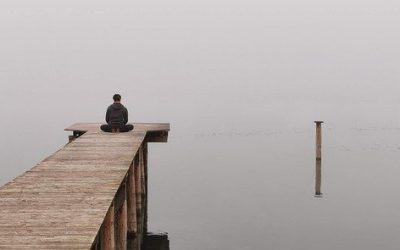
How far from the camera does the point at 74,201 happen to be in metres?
11.1

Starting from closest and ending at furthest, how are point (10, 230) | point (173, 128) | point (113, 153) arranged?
point (10, 230) < point (113, 153) < point (173, 128)

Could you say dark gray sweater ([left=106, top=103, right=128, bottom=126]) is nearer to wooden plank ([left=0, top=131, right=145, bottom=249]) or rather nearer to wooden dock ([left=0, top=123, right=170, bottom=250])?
wooden dock ([left=0, top=123, right=170, bottom=250])

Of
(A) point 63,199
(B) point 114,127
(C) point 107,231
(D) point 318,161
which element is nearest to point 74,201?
(A) point 63,199

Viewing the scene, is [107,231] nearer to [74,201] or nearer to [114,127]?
[74,201]

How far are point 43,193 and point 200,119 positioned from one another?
72.0m

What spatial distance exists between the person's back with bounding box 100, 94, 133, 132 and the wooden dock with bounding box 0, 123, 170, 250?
1456 mm

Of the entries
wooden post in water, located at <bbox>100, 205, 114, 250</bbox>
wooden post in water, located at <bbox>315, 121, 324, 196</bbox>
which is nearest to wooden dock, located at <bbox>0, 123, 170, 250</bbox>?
wooden post in water, located at <bbox>100, 205, 114, 250</bbox>

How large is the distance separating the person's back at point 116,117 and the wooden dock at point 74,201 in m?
1.46

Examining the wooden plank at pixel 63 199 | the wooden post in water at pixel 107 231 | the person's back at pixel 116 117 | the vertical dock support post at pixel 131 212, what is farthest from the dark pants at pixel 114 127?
the wooden post in water at pixel 107 231

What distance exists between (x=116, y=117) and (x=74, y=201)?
10525mm

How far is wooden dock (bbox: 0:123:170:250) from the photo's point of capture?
8.93 m

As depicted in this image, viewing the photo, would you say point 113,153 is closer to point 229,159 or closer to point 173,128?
point 229,159

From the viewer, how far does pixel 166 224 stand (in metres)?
23.3

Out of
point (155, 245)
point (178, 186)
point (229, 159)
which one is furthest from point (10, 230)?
point (229, 159)
